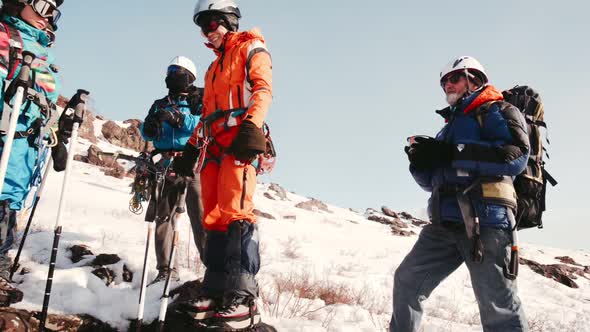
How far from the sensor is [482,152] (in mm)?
2959

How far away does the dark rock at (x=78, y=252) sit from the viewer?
15.7 feet

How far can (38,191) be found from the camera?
3.90 m

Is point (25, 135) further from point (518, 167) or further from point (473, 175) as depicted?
point (518, 167)

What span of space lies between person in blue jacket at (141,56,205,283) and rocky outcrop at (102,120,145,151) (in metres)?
21.7

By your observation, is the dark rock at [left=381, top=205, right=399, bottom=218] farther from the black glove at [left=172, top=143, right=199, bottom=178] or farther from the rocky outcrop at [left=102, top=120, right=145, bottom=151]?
the black glove at [left=172, top=143, right=199, bottom=178]

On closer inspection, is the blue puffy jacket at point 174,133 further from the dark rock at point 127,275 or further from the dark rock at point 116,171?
the dark rock at point 116,171

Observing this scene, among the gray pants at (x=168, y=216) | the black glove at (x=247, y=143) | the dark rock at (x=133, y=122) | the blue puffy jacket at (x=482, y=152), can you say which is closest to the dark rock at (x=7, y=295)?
the gray pants at (x=168, y=216)

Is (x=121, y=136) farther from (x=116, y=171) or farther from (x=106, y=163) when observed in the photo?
(x=116, y=171)

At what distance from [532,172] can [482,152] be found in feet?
2.05

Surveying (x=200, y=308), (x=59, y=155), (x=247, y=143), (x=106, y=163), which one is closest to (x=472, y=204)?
(x=247, y=143)

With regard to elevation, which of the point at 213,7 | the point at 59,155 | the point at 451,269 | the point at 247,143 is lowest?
the point at 451,269

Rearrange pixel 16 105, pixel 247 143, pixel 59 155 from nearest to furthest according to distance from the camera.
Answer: pixel 247 143 < pixel 16 105 < pixel 59 155

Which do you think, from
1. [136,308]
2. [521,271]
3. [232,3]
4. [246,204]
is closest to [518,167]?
[246,204]

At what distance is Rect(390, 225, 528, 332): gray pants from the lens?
2.72 metres
